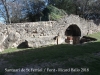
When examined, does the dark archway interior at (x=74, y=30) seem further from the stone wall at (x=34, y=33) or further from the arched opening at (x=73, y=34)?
the stone wall at (x=34, y=33)

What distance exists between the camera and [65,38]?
→ 1502 cm

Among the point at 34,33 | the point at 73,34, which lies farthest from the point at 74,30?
the point at 34,33

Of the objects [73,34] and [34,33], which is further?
[73,34]

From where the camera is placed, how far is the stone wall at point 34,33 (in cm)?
1186

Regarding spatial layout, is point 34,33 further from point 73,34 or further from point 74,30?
point 73,34

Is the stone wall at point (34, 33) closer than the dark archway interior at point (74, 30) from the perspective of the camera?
Yes

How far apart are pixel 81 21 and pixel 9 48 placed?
8.27 metres

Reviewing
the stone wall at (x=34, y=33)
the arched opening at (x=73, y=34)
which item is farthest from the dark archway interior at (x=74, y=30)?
the stone wall at (x=34, y=33)

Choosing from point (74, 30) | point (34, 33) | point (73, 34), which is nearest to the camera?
point (34, 33)

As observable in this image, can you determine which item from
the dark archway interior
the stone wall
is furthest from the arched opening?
the stone wall

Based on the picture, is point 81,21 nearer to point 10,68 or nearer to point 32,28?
point 32,28

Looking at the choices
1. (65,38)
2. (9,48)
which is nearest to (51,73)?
(9,48)

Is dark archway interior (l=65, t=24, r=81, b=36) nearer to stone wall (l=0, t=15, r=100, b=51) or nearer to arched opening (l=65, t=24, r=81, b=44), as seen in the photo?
arched opening (l=65, t=24, r=81, b=44)

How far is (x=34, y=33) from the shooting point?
1342cm
